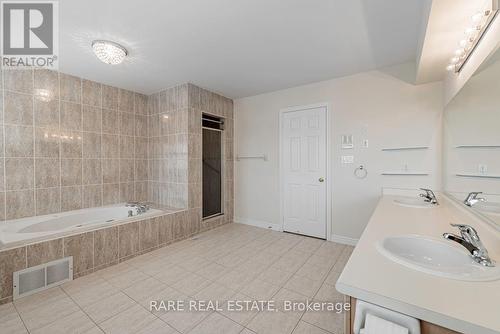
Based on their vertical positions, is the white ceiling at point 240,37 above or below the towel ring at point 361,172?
above

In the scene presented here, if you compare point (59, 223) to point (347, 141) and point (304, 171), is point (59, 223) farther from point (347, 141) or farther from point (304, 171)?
point (347, 141)

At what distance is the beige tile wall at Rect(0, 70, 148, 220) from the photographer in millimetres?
2480

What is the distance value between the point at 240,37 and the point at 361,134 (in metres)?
2.01

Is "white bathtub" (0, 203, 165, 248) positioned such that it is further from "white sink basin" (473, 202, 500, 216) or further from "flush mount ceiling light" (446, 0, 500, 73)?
"flush mount ceiling light" (446, 0, 500, 73)

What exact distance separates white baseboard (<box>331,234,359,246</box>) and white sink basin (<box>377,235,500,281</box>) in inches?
76.8

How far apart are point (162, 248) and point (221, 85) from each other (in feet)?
8.74

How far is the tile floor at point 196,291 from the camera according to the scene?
1.53 meters

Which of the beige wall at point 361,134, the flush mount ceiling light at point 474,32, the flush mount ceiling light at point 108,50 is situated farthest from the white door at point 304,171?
the flush mount ceiling light at point 108,50

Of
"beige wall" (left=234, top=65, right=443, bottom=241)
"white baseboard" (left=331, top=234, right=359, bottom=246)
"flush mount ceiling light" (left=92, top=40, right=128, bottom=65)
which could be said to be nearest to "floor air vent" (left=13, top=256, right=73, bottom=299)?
"flush mount ceiling light" (left=92, top=40, right=128, bottom=65)

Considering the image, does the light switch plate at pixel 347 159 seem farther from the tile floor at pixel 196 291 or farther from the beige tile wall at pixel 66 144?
the beige tile wall at pixel 66 144

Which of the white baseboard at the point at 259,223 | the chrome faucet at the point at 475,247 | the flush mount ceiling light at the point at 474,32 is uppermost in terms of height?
the flush mount ceiling light at the point at 474,32

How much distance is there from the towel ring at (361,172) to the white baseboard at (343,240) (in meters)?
0.91

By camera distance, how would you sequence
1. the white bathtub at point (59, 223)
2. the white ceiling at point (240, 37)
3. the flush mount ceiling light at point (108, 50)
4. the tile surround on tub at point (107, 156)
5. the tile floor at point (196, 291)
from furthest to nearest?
the tile surround on tub at point (107, 156) → the flush mount ceiling light at point (108, 50) → the white bathtub at point (59, 223) → the white ceiling at point (240, 37) → the tile floor at point (196, 291)

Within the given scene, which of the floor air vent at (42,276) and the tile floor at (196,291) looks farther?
the floor air vent at (42,276)
